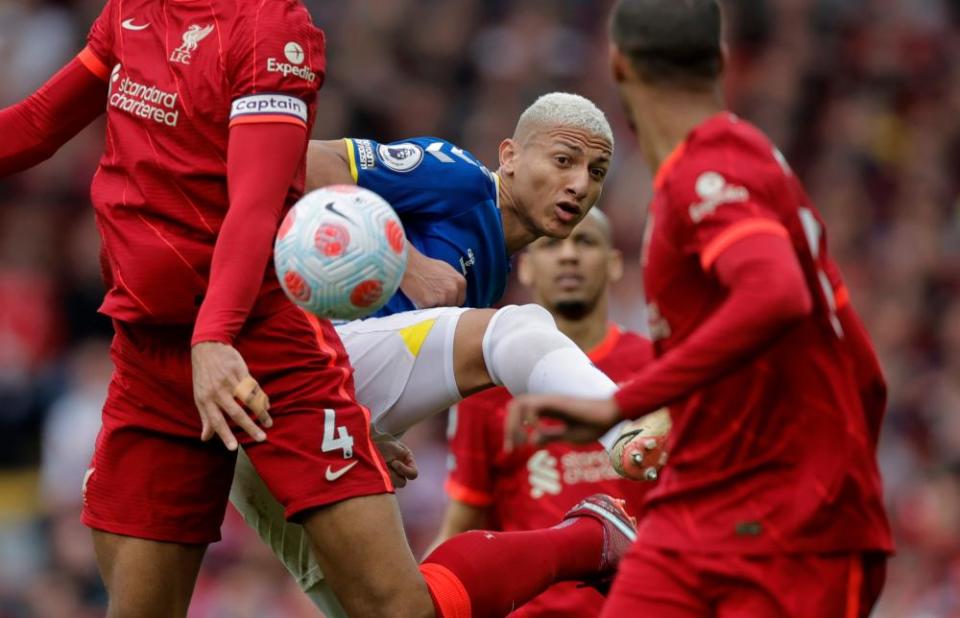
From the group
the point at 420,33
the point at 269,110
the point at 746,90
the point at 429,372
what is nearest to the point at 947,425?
the point at 746,90

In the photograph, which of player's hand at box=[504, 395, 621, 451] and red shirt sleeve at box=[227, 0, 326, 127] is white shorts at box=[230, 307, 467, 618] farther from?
player's hand at box=[504, 395, 621, 451]

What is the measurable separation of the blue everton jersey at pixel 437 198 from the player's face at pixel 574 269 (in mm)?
1647

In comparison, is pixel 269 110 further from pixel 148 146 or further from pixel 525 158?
pixel 525 158

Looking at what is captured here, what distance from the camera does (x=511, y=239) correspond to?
6168mm

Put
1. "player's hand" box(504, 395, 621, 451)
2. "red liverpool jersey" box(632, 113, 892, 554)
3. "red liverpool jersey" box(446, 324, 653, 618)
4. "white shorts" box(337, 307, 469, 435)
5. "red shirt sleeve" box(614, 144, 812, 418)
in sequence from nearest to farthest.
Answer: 1. "red shirt sleeve" box(614, 144, 812, 418)
2. "player's hand" box(504, 395, 621, 451)
3. "red liverpool jersey" box(632, 113, 892, 554)
4. "white shorts" box(337, 307, 469, 435)
5. "red liverpool jersey" box(446, 324, 653, 618)

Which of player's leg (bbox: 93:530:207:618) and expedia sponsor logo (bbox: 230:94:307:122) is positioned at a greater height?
expedia sponsor logo (bbox: 230:94:307:122)

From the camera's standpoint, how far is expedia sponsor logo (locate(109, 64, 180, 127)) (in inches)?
197

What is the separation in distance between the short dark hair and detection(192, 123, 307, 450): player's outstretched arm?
3.73ft

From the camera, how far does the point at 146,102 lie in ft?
16.5

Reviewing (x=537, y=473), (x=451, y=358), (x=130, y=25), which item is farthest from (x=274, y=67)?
(x=537, y=473)

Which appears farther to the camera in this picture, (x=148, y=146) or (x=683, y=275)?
(x=148, y=146)

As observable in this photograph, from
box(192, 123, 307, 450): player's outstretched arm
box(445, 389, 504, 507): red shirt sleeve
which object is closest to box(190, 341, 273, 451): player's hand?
box(192, 123, 307, 450): player's outstretched arm

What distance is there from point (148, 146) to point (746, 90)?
31.5 feet

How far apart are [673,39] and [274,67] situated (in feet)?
4.15
